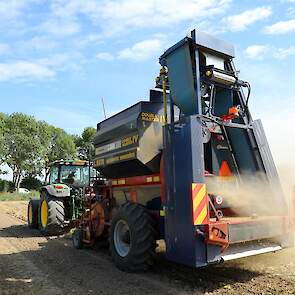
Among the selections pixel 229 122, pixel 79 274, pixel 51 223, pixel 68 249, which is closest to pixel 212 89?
pixel 229 122

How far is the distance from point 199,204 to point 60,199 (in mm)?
6544

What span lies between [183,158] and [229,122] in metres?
1.06

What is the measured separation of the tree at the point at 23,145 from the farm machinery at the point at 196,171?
1327 inches

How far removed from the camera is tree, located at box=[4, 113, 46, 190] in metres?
38.4

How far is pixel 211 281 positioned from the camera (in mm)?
5152

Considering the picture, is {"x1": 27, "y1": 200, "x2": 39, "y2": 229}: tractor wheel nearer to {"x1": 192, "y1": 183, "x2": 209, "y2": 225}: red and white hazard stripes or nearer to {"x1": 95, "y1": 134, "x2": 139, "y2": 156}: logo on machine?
{"x1": 95, "y1": 134, "x2": 139, "y2": 156}: logo on machine

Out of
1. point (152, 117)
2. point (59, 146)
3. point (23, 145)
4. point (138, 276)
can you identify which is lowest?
point (138, 276)

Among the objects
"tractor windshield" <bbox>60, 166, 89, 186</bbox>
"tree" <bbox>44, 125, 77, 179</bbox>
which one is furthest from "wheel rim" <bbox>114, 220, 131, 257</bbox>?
"tree" <bbox>44, 125, 77, 179</bbox>

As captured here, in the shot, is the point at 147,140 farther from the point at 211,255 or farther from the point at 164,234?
the point at 211,255

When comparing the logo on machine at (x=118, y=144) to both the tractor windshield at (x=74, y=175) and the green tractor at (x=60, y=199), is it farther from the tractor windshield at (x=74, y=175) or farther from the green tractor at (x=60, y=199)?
the tractor windshield at (x=74, y=175)

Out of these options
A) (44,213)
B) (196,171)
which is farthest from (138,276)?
(44,213)

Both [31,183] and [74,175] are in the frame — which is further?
[31,183]

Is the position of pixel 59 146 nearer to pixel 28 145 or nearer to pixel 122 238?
pixel 28 145

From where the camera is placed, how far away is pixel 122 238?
623 centimetres
